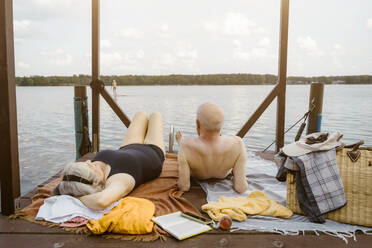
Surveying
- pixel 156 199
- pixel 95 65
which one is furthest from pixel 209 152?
pixel 95 65

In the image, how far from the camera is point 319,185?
2221 millimetres

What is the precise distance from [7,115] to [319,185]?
92.6 inches

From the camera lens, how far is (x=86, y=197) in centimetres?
227

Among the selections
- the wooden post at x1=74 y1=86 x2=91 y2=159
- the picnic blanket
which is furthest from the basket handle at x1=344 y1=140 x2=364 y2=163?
the wooden post at x1=74 y1=86 x2=91 y2=159

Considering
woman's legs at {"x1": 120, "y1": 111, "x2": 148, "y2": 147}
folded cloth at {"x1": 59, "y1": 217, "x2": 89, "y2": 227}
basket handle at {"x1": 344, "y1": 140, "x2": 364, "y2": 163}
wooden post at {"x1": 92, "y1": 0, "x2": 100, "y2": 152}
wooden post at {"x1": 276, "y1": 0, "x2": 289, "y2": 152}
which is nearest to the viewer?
folded cloth at {"x1": 59, "y1": 217, "x2": 89, "y2": 227}

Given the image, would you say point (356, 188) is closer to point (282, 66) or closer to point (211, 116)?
point (211, 116)

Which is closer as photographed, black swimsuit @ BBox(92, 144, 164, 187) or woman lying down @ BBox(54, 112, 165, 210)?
woman lying down @ BBox(54, 112, 165, 210)

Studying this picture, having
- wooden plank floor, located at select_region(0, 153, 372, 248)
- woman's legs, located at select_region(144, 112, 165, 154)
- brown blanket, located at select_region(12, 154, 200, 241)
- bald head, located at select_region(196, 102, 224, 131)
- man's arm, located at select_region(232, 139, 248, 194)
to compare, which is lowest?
wooden plank floor, located at select_region(0, 153, 372, 248)

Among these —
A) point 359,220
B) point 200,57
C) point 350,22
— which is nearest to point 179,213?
point 359,220

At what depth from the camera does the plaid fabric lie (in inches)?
85.8

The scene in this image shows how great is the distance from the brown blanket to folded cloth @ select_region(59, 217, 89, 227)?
0.05m

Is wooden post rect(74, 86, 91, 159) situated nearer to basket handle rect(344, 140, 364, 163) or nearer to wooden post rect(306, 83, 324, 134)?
wooden post rect(306, 83, 324, 134)

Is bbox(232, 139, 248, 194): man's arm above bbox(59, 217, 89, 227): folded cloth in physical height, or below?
above

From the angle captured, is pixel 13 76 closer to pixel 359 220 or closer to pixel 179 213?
pixel 179 213
